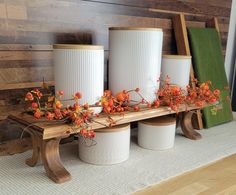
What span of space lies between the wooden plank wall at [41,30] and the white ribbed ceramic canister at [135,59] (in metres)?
0.23

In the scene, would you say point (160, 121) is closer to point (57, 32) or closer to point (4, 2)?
point (57, 32)

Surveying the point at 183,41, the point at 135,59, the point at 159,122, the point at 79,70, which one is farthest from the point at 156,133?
the point at 183,41

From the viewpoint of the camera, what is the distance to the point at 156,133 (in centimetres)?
137

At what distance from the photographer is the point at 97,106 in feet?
3.58

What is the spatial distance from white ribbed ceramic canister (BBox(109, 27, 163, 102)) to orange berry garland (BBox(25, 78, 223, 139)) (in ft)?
0.14

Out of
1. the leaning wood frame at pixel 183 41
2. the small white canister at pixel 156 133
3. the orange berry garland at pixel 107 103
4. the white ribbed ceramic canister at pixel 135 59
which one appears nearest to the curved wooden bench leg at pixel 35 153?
the orange berry garland at pixel 107 103

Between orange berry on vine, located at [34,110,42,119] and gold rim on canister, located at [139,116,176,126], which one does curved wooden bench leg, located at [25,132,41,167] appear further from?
gold rim on canister, located at [139,116,176,126]

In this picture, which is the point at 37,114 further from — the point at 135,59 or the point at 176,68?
the point at 176,68

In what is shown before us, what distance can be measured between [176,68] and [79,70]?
0.60 metres

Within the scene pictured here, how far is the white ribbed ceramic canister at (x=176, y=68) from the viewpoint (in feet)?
4.74

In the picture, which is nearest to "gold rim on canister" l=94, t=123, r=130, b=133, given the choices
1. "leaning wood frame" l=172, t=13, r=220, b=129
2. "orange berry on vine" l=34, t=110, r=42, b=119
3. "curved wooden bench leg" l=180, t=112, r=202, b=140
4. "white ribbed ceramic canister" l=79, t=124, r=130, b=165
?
"white ribbed ceramic canister" l=79, t=124, r=130, b=165

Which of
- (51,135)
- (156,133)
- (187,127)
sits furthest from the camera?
(187,127)

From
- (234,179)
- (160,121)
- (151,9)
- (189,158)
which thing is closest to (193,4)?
(151,9)

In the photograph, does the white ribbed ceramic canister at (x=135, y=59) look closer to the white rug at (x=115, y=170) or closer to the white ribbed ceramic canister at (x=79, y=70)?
the white ribbed ceramic canister at (x=79, y=70)
